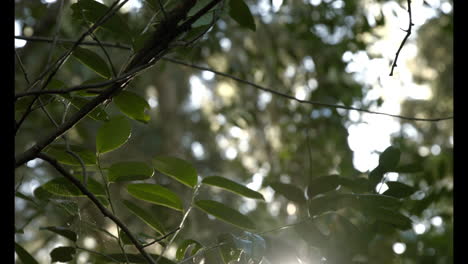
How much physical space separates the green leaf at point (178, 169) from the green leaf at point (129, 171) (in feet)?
0.07

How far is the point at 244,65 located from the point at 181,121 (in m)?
1.06

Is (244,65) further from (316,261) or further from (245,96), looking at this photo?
(316,261)

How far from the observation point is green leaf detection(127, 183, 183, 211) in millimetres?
777

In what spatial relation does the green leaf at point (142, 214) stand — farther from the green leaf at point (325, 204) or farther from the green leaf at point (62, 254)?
the green leaf at point (325, 204)

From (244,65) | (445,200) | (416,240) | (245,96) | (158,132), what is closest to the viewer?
(416,240)

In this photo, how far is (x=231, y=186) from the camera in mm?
784

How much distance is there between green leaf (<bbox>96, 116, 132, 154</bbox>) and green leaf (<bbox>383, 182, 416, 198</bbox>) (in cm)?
41

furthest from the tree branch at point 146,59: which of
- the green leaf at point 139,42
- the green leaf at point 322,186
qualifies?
the green leaf at point 322,186

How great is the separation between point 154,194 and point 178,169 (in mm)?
53

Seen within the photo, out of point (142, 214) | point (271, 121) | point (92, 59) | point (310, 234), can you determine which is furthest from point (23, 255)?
point (271, 121)

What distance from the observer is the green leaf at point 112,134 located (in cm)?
72

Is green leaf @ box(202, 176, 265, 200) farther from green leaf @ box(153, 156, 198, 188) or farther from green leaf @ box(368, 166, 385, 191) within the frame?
green leaf @ box(368, 166, 385, 191)
